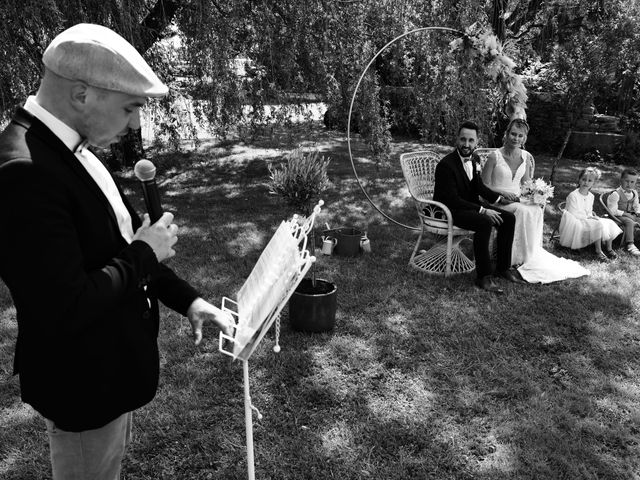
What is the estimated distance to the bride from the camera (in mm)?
5215

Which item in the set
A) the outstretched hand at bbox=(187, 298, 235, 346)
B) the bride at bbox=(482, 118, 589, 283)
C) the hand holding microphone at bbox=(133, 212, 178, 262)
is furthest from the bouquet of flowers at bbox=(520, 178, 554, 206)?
the hand holding microphone at bbox=(133, 212, 178, 262)

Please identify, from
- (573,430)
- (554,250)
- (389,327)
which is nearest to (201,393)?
(389,327)

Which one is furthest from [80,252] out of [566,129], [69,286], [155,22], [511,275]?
[566,129]

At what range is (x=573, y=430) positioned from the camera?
2.94m

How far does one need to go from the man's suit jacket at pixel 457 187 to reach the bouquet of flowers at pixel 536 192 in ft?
1.21

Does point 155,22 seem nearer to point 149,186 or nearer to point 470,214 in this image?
point 470,214

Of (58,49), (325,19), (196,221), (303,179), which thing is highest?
(325,19)

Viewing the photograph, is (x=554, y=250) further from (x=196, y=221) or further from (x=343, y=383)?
(x=196, y=221)

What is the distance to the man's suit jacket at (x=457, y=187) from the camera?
16.9 feet

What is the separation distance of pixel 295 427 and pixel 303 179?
7.06 ft

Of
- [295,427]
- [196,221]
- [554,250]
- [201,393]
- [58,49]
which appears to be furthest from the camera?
[196,221]

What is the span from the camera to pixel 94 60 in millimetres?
1188

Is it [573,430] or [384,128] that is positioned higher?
[384,128]

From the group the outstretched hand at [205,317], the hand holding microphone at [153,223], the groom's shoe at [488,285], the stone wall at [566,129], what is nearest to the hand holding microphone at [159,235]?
the hand holding microphone at [153,223]
